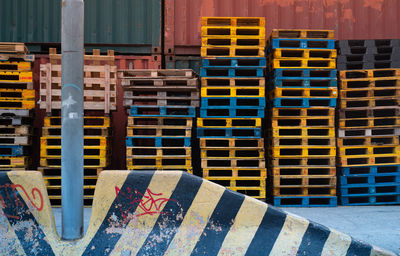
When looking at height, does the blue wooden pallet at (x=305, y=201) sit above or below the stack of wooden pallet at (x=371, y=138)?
below

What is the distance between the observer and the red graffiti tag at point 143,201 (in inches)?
117

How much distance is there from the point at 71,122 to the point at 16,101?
4383mm

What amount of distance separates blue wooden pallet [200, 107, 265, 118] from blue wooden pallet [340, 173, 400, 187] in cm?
218

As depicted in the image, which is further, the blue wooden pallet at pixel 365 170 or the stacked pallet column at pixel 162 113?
the blue wooden pallet at pixel 365 170

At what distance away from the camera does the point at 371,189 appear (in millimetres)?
6648

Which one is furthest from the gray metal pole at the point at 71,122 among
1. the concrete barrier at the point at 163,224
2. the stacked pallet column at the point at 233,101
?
the stacked pallet column at the point at 233,101

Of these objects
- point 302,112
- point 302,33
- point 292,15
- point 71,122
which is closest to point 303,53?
point 302,33

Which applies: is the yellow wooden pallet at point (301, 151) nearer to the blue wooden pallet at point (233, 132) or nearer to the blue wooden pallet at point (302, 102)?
the blue wooden pallet at point (233, 132)

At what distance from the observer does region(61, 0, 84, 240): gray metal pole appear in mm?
2855

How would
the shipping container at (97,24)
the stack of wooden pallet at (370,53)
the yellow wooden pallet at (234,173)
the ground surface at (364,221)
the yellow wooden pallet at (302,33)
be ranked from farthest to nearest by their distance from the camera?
1. the shipping container at (97,24)
2. the stack of wooden pallet at (370,53)
3. the yellow wooden pallet at (302,33)
4. the yellow wooden pallet at (234,173)
5. the ground surface at (364,221)

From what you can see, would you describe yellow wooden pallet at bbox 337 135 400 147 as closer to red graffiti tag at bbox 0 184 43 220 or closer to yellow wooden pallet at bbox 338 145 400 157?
yellow wooden pallet at bbox 338 145 400 157

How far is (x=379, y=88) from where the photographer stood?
6789 millimetres

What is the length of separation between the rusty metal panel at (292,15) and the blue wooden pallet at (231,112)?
2.22 meters

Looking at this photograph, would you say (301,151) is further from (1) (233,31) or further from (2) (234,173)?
(1) (233,31)
